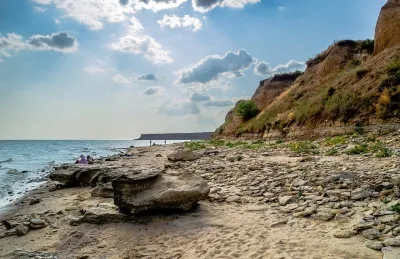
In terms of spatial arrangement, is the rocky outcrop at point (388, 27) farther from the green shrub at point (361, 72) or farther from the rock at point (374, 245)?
the rock at point (374, 245)

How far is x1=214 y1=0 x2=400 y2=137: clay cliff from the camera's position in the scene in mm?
19156

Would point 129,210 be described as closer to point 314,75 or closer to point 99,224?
point 99,224

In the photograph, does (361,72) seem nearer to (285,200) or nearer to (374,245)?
(285,200)

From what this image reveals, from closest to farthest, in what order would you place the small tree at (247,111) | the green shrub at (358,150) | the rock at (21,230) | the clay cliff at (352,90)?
the rock at (21,230)
the green shrub at (358,150)
the clay cliff at (352,90)
the small tree at (247,111)

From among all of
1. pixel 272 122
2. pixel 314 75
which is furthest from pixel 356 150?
pixel 314 75

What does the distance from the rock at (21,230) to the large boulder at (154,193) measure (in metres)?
2.30

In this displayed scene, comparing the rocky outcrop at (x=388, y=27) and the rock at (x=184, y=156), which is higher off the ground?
the rocky outcrop at (x=388, y=27)

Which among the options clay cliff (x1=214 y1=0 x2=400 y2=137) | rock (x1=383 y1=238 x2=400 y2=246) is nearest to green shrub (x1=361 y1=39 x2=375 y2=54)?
clay cliff (x1=214 y1=0 x2=400 y2=137)

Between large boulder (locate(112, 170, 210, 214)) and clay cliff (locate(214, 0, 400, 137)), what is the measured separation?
14.7 metres

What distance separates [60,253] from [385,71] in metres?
22.9

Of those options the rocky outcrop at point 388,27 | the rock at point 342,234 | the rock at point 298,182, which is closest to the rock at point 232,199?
the rock at point 298,182

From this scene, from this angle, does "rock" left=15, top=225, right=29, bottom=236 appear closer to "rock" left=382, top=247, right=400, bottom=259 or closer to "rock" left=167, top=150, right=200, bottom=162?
"rock" left=382, top=247, right=400, bottom=259

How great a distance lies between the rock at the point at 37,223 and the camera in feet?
25.7

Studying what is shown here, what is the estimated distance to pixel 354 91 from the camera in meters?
22.0
